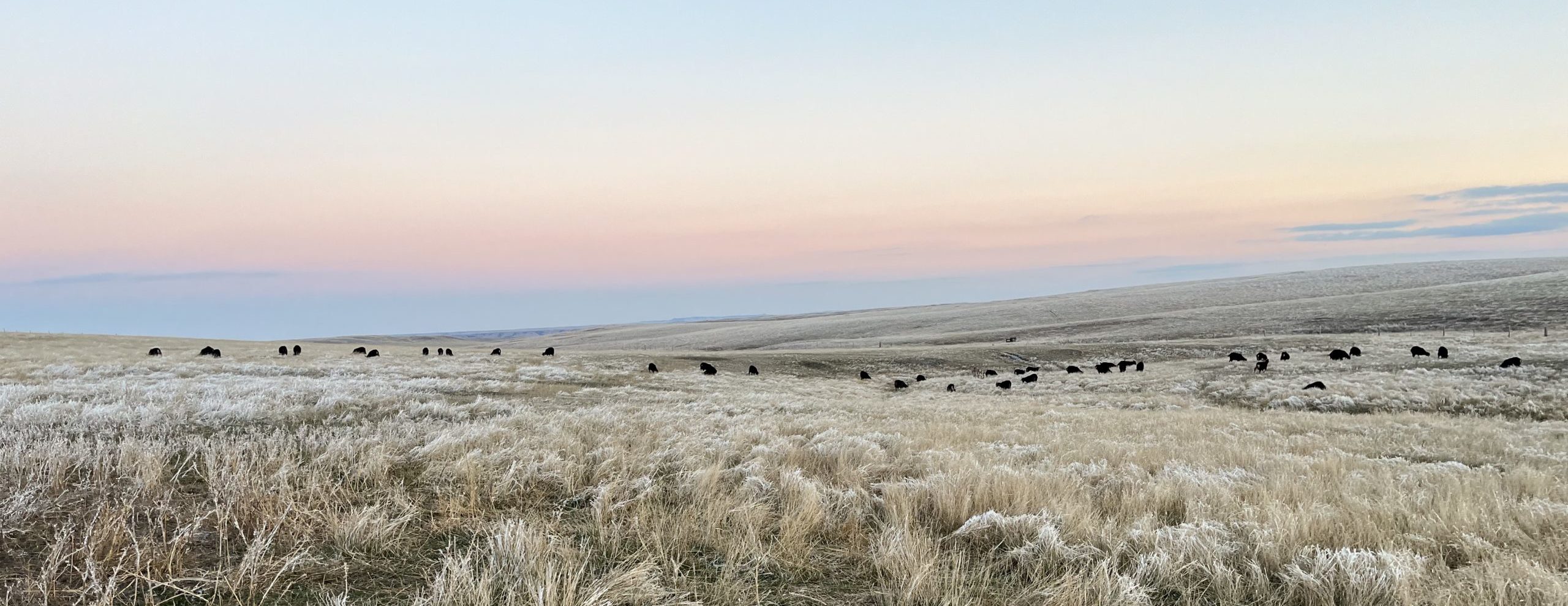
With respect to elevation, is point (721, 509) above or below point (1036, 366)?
above

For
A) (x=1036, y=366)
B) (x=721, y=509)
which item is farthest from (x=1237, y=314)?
(x=721, y=509)

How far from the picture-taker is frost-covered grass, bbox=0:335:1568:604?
3779mm

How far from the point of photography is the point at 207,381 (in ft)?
50.2

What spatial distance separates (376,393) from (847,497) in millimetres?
11905

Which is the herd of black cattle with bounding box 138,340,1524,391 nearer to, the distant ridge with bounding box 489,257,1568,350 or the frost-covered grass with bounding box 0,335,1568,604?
the frost-covered grass with bounding box 0,335,1568,604

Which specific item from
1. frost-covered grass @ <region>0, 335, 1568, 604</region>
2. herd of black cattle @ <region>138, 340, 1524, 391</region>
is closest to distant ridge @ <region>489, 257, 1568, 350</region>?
herd of black cattle @ <region>138, 340, 1524, 391</region>

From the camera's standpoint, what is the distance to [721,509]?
210 inches

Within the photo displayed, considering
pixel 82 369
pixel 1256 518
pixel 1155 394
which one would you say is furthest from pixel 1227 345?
pixel 82 369

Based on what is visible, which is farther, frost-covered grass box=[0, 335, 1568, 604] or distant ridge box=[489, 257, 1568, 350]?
distant ridge box=[489, 257, 1568, 350]

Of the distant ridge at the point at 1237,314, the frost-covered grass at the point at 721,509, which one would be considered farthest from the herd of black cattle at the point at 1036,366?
the distant ridge at the point at 1237,314

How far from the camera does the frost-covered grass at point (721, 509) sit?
12.4 feet

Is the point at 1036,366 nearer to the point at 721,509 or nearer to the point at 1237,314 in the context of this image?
the point at 1237,314

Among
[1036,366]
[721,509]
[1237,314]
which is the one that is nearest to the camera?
[721,509]

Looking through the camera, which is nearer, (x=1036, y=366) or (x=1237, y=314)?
(x=1036, y=366)
